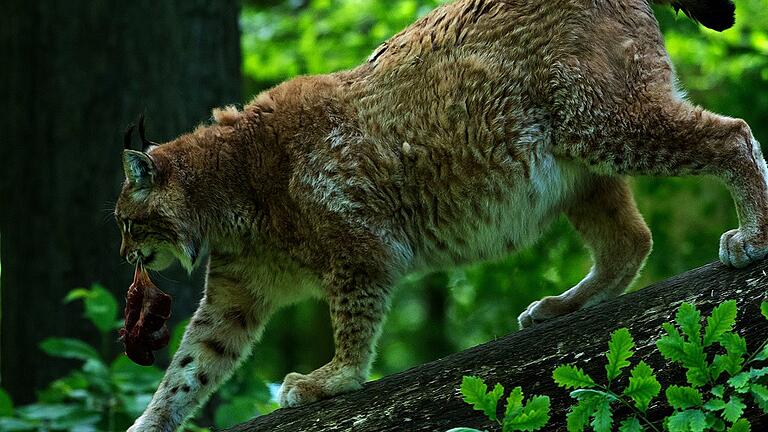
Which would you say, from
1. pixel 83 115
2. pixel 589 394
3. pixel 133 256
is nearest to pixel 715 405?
pixel 589 394

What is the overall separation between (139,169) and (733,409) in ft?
10.3

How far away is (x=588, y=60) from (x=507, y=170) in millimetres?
633

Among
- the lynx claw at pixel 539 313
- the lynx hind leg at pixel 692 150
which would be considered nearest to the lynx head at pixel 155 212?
the lynx claw at pixel 539 313

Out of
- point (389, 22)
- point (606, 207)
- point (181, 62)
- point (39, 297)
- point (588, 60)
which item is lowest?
point (606, 207)

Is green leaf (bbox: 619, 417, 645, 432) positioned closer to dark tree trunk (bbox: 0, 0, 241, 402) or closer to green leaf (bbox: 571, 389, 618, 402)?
green leaf (bbox: 571, 389, 618, 402)

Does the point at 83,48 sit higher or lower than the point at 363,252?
higher

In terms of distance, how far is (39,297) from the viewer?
767 centimetres

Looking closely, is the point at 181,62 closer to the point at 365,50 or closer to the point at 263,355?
the point at 365,50

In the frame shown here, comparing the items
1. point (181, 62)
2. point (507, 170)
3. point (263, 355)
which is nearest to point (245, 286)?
point (507, 170)

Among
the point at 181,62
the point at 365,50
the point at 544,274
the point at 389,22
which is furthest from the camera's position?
the point at 365,50

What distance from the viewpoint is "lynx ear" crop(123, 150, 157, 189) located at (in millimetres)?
5133

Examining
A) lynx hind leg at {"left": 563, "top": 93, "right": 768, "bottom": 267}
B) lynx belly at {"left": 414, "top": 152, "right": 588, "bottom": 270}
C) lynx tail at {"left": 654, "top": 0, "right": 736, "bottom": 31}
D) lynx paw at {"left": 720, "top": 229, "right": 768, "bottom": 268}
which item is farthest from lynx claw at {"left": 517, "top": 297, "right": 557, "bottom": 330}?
lynx tail at {"left": 654, "top": 0, "right": 736, "bottom": 31}

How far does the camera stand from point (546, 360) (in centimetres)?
413

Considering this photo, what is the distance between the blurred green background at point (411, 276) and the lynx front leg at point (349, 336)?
734mm
